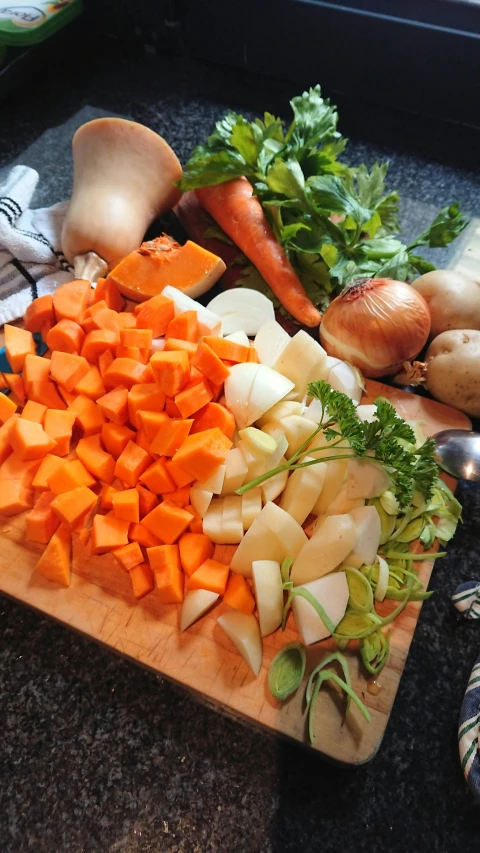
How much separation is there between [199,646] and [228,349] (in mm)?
631

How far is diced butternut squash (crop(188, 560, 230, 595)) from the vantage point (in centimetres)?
112

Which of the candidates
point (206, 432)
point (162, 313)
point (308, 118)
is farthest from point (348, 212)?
point (206, 432)

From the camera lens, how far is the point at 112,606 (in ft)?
3.74

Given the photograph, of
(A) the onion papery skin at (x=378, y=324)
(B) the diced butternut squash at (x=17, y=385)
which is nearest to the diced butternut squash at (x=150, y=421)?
(B) the diced butternut squash at (x=17, y=385)

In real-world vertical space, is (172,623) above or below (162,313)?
below

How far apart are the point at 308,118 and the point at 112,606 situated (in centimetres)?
141

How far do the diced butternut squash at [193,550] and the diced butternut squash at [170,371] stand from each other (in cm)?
31

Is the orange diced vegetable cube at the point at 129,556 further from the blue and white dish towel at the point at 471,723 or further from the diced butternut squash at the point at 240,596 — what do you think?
the blue and white dish towel at the point at 471,723

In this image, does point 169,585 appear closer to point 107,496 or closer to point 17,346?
point 107,496

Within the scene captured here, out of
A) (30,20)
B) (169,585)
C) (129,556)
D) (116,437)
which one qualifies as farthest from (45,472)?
(30,20)

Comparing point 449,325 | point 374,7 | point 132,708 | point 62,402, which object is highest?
point 374,7

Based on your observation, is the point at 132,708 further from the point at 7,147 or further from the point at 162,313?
the point at 7,147

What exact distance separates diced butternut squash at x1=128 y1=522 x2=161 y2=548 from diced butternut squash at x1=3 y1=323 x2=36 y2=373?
53 centimetres

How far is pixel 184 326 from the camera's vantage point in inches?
54.2
